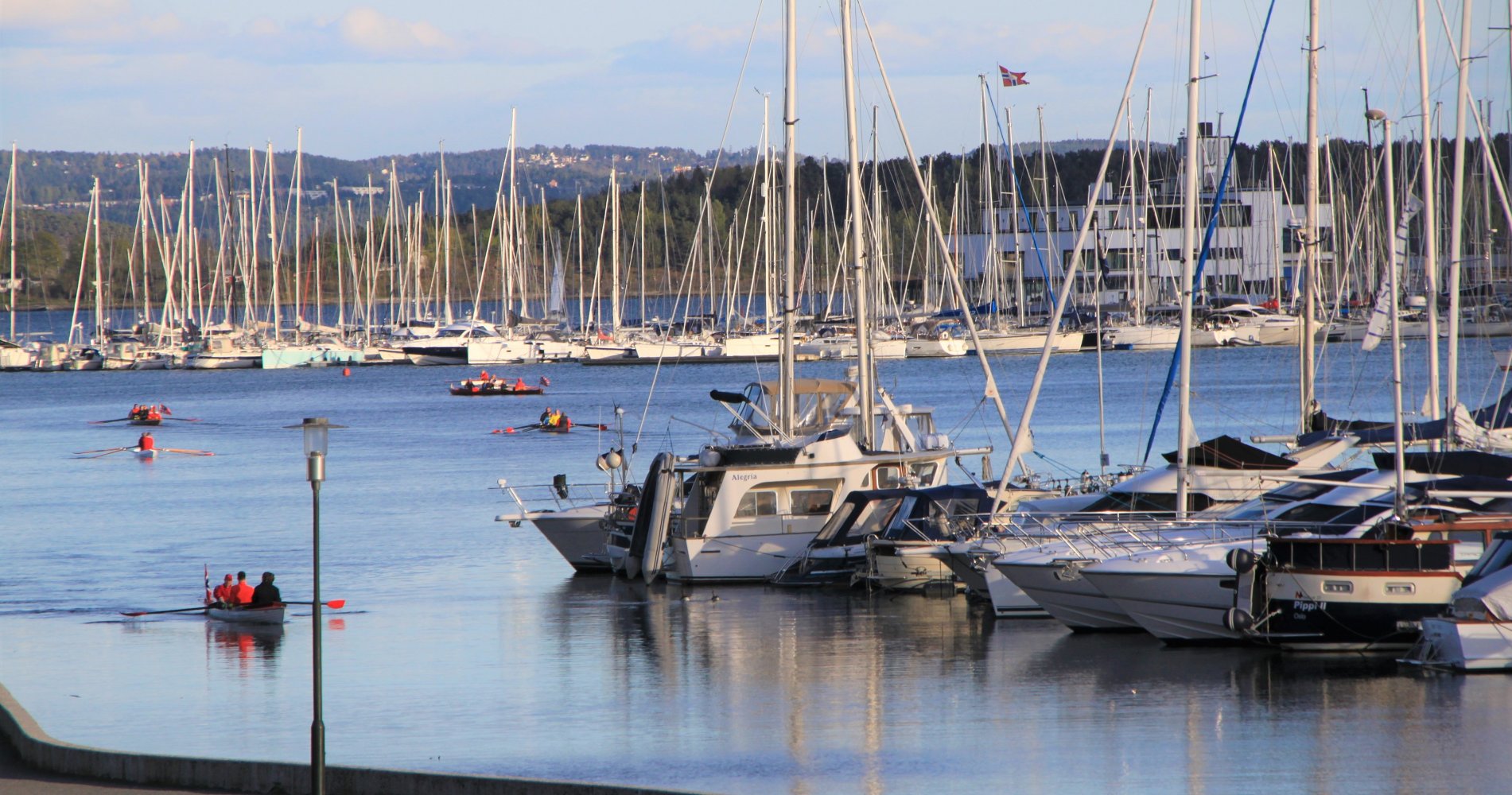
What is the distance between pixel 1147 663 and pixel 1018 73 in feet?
153

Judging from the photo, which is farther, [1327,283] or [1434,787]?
[1327,283]

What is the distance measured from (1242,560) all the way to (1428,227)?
9.03m

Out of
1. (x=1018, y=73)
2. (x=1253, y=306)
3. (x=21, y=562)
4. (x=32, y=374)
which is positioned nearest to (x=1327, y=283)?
(x=1253, y=306)

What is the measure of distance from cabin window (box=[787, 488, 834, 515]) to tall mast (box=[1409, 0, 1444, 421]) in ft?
34.3

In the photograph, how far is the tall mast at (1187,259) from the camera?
24328 mm

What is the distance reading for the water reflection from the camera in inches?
965

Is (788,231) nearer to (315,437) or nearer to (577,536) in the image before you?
(577,536)

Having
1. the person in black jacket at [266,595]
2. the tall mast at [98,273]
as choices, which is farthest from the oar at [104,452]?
the tall mast at [98,273]

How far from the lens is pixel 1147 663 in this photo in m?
21.6

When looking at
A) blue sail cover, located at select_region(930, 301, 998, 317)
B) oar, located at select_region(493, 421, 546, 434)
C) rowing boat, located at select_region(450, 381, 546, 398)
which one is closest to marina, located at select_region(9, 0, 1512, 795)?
oar, located at select_region(493, 421, 546, 434)

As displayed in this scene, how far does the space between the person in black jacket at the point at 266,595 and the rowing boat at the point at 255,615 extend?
76 mm

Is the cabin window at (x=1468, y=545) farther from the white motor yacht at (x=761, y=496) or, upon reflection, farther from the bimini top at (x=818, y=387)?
the bimini top at (x=818, y=387)

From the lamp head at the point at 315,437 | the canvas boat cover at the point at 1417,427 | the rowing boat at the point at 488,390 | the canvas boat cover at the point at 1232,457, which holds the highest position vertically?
the lamp head at the point at 315,437

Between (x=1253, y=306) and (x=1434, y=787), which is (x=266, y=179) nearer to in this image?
(x=1253, y=306)
